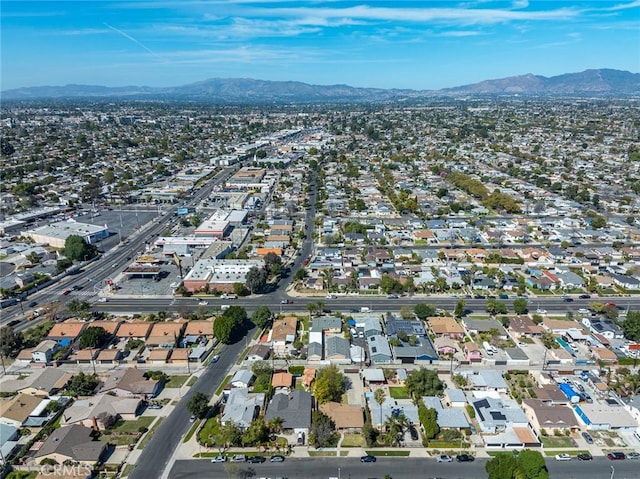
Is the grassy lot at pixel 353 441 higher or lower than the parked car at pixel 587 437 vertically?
higher

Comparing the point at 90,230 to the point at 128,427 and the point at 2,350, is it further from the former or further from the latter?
the point at 128,427

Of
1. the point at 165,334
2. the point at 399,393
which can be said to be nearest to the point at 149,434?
the point at 165,334

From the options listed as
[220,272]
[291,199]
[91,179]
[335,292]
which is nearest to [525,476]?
[335,292]

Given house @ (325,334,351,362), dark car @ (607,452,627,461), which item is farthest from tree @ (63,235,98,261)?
dark car @ (607,452,627,461)

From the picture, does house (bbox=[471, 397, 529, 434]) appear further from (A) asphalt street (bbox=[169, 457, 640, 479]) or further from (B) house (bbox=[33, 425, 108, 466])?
(B) house (bbox=[33, 425, 108, 466])

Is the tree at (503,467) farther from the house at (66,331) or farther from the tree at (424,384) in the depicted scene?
the house at (66,331)

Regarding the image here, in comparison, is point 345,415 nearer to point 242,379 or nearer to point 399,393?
point 399,393

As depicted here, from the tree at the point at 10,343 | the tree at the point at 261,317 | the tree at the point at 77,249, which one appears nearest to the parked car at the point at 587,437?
the tree at the point at 261,317
